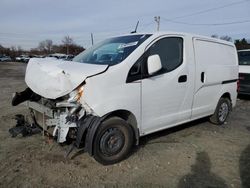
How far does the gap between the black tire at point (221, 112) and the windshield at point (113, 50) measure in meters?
2.79

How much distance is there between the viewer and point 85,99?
348 cm

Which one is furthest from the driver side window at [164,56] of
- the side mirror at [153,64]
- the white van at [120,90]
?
the side mirror at [153,64]

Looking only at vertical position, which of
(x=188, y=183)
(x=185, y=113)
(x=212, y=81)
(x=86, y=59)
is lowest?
(x=188, y=183)

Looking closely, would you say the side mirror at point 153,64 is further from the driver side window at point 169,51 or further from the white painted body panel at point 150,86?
the driver side window at point 169,51

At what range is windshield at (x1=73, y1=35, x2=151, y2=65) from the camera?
4.00 m

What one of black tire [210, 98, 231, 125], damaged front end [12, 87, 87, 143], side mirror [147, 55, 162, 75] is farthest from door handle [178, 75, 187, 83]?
damaged front end [12, 87, 87, 143]

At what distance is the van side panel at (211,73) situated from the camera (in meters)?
5.05

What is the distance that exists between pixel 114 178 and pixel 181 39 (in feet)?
9.04

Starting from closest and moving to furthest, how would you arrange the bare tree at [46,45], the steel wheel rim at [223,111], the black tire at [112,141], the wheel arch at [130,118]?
the black tire at [112,141], the wheel arch at [130,118], the steel wheel rim at [223,111], the bare tree at [46,45]

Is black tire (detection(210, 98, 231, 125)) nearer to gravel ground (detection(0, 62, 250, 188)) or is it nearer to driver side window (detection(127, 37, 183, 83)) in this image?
gravel ground (detection(0, 62, 250, 188))

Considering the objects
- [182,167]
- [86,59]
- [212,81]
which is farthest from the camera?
[212,81]

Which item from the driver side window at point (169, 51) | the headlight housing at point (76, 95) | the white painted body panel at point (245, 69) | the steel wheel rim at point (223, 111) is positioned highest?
the driver side window at point (169, 51)

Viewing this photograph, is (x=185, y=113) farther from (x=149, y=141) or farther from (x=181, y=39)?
(x=181, y=39)

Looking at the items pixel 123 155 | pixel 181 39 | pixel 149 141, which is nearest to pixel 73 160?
pixel 123 155
